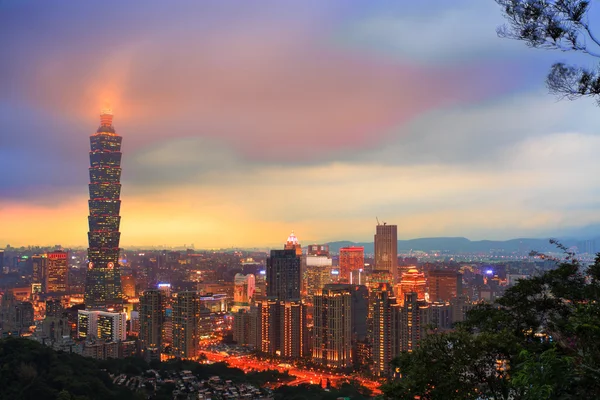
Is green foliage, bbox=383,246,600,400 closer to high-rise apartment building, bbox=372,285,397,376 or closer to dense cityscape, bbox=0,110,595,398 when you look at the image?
dense cityscape, bbox=0,110,595,398

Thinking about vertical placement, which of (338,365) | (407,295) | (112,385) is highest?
(407,295)

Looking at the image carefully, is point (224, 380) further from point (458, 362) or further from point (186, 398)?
point (458, 362)

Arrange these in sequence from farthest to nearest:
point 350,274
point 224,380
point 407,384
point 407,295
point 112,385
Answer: point 350,274 < point 407,295 < point 224,380 < point 112,385 < point 407,384

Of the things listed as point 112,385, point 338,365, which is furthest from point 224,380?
point 338,365

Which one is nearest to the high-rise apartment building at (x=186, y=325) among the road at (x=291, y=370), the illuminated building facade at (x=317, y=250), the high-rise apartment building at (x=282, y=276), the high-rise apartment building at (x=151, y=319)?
the road at (x=291, y=370)

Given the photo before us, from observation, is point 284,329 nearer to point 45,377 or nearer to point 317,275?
point 45,377

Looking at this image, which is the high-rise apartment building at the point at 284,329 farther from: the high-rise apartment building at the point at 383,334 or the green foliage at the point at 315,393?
the green foliage at the point at 315,393

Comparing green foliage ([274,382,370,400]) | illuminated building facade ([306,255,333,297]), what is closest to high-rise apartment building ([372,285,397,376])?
green foliage ([274,382,370,400])
